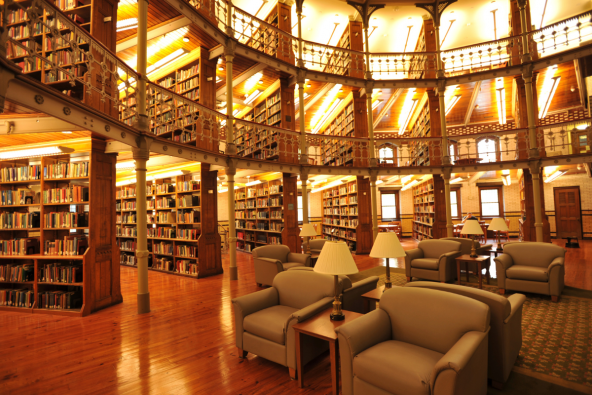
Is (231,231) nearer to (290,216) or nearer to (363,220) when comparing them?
(290,216)

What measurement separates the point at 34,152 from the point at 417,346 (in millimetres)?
6068

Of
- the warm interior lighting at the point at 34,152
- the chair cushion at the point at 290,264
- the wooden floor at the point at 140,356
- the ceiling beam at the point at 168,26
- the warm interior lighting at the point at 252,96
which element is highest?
the warm interior lighting at the point at 252,96

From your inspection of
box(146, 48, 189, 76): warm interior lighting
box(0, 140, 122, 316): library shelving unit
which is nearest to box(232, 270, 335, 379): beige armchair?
box(0, 140, 122, 316): library shelving unit

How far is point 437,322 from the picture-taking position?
2438 millimetres

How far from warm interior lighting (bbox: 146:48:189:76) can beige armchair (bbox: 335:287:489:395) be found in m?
7.44

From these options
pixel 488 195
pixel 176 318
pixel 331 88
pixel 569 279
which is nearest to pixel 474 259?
pixel 569 279

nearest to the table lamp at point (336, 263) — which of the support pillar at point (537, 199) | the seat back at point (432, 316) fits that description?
the seat back at point (432, 316)

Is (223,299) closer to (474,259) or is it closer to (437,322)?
(437,322)

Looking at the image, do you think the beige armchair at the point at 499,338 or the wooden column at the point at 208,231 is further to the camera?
the wooden column at the point at 208,231

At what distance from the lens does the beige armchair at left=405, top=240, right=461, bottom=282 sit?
19.3 ft

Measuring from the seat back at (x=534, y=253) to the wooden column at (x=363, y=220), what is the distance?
4.44 meters

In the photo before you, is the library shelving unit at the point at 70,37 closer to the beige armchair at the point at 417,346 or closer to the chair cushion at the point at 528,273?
the beige armchair at the point at 417,346

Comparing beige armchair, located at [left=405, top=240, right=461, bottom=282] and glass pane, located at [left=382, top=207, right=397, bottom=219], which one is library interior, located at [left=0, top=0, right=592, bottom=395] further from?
glass pane, located at [left=382, top=207, right=397, bottom=219]

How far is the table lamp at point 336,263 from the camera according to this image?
267 cm
